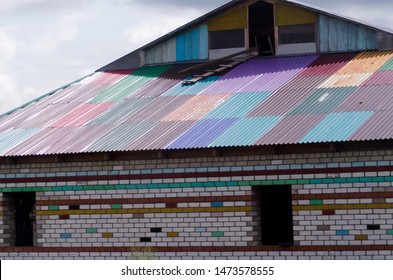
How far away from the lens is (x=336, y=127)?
22938mm

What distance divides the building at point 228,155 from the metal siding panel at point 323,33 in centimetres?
3

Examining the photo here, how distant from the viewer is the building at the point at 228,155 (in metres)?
23.0

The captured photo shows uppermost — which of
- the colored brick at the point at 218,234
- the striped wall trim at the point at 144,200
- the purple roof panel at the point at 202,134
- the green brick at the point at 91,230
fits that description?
the purple roof panel at the point at 202,134

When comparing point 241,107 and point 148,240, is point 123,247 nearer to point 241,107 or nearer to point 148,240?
point 148,240

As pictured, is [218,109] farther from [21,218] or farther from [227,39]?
[21,218]

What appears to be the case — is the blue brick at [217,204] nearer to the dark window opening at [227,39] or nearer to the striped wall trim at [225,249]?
the striped wall trim at [225,249]

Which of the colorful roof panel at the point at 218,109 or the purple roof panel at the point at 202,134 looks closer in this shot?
the colorful roof panel at the point at 218,109

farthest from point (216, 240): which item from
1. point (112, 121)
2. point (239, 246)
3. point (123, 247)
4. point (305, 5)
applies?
point (305, 5)

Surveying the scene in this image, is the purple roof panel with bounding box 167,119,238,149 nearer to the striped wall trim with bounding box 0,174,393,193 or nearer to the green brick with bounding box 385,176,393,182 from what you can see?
the striped wall trim with bounding box 0,174,393,193

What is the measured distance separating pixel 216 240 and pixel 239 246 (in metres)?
0.50

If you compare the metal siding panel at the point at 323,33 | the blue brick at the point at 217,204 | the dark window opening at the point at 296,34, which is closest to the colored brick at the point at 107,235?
the blue brick at the point at 217,204

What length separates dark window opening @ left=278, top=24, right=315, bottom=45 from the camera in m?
28.6

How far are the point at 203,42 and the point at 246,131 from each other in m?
6.38

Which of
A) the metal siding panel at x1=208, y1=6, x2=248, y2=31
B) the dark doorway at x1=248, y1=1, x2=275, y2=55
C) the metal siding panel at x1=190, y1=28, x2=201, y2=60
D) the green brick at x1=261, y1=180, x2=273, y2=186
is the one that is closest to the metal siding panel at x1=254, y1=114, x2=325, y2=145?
the green brick at x1=261, y1=180, x2=273, y2=186
